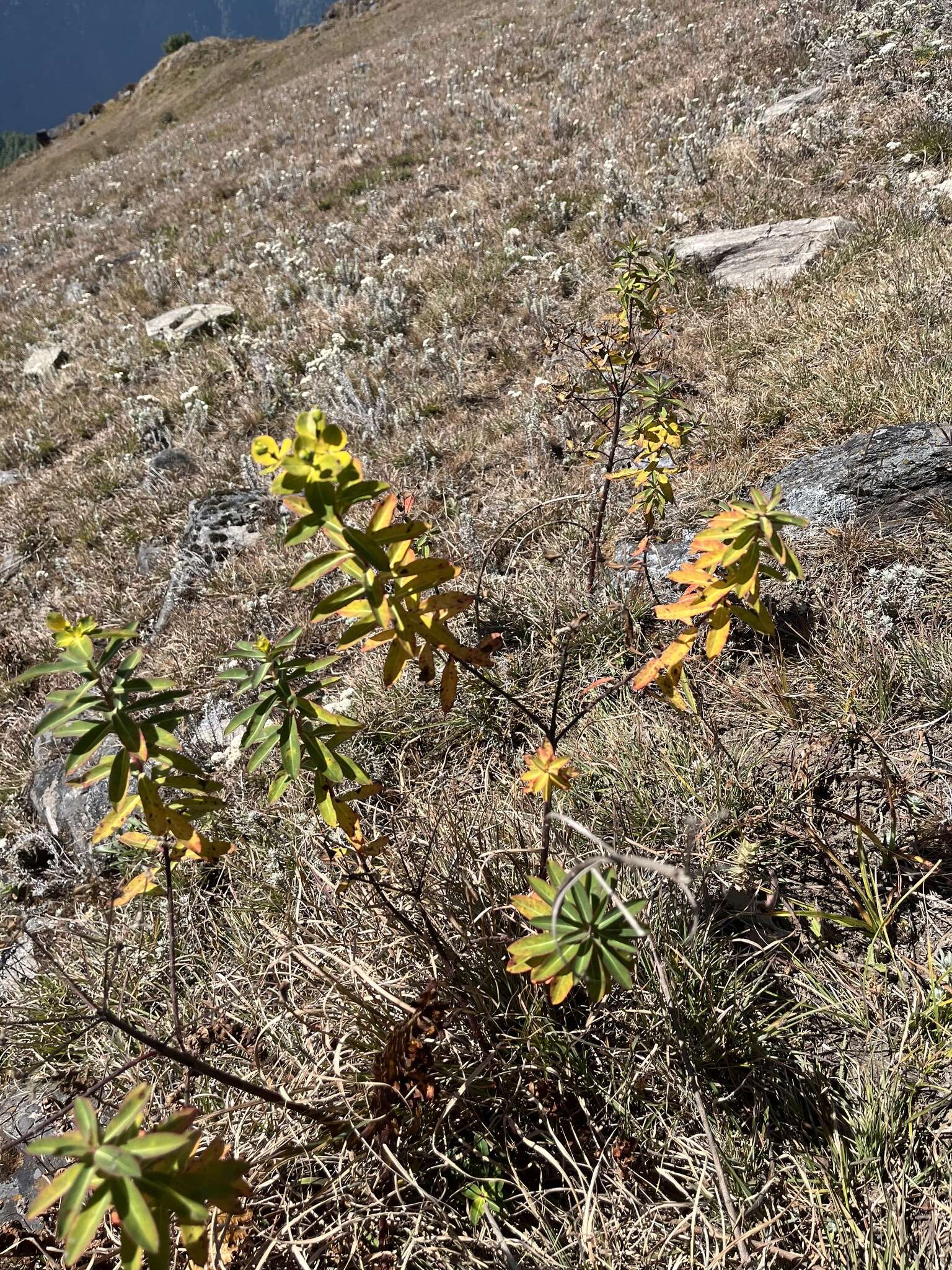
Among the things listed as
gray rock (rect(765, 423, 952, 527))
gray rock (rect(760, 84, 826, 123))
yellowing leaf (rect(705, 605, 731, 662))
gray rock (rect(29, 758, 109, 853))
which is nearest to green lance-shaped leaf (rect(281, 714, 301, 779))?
yellowing leaf (rect(705, 605, 731, 662))

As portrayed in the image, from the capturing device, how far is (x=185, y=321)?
8.34 m

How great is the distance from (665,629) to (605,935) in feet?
6.44

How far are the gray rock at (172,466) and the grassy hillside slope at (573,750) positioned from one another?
0.42ft

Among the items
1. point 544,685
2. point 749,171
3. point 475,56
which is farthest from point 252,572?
point 475,56

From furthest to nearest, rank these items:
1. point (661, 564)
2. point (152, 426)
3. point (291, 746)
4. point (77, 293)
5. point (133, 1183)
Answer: point (77, 293)
point (152, 426)
point (661, 564)
point (291, 746)
point (133, 1183)

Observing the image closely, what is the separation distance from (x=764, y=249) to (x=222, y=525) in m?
4.55

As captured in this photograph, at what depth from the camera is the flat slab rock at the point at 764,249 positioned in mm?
5117

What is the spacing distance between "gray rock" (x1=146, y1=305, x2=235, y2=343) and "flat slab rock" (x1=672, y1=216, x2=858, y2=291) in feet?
17.2

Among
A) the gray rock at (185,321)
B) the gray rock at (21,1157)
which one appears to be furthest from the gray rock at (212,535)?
the gray rock at (185,321)

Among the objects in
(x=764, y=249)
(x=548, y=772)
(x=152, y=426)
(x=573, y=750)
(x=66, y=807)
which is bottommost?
(x=573, y=750)

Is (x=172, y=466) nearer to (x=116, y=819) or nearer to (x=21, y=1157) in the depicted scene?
Result: (x=21, y=1157)

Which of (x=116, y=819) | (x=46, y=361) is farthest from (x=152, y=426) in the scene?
(x=116, y=819)

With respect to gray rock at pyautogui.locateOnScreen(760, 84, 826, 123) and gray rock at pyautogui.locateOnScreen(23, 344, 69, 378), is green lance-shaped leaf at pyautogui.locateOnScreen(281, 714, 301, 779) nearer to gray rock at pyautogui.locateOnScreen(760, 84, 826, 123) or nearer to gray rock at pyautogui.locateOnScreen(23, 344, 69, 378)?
gray rock at pyautogui.locateOnScreen(760, 84, 826, 123)

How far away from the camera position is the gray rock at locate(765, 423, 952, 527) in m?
2.95
